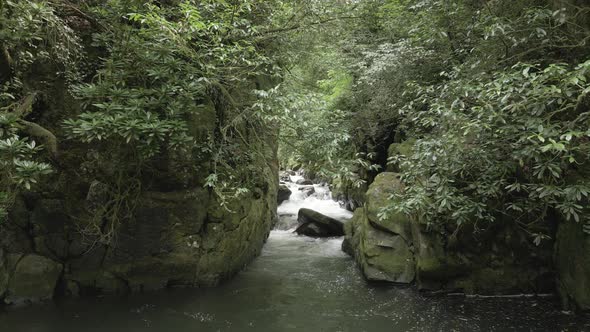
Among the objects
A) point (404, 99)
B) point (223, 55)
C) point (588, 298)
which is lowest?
point (588, 298)

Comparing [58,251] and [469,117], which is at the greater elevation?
[469,117]

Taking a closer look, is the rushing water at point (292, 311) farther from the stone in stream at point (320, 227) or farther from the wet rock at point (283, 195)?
the wet rock at point (283, 195)

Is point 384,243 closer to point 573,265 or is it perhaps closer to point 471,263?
point 471,263

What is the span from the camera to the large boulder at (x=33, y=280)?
20.9ft

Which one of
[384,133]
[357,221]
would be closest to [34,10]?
[357,221]

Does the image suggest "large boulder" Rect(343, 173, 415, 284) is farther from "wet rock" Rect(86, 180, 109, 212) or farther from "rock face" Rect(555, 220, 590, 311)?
"wet rock" Rect(86, 180, 109, 212)

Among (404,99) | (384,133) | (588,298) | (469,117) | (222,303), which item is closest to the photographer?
(469,117)

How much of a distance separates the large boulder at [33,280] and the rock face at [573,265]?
8851mm

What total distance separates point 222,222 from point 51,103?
3791 mm

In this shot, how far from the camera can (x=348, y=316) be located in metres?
6.44

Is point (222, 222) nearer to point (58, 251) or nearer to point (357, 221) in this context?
point (58, 251)

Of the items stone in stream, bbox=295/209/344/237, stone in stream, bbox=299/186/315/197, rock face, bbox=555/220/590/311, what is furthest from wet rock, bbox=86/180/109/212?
stone in stream, bbox=299/186/315/197

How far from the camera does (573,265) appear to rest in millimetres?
6184

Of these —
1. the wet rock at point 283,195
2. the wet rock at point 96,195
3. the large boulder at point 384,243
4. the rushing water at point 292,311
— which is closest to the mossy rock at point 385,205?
the large boulder at point 384,243
